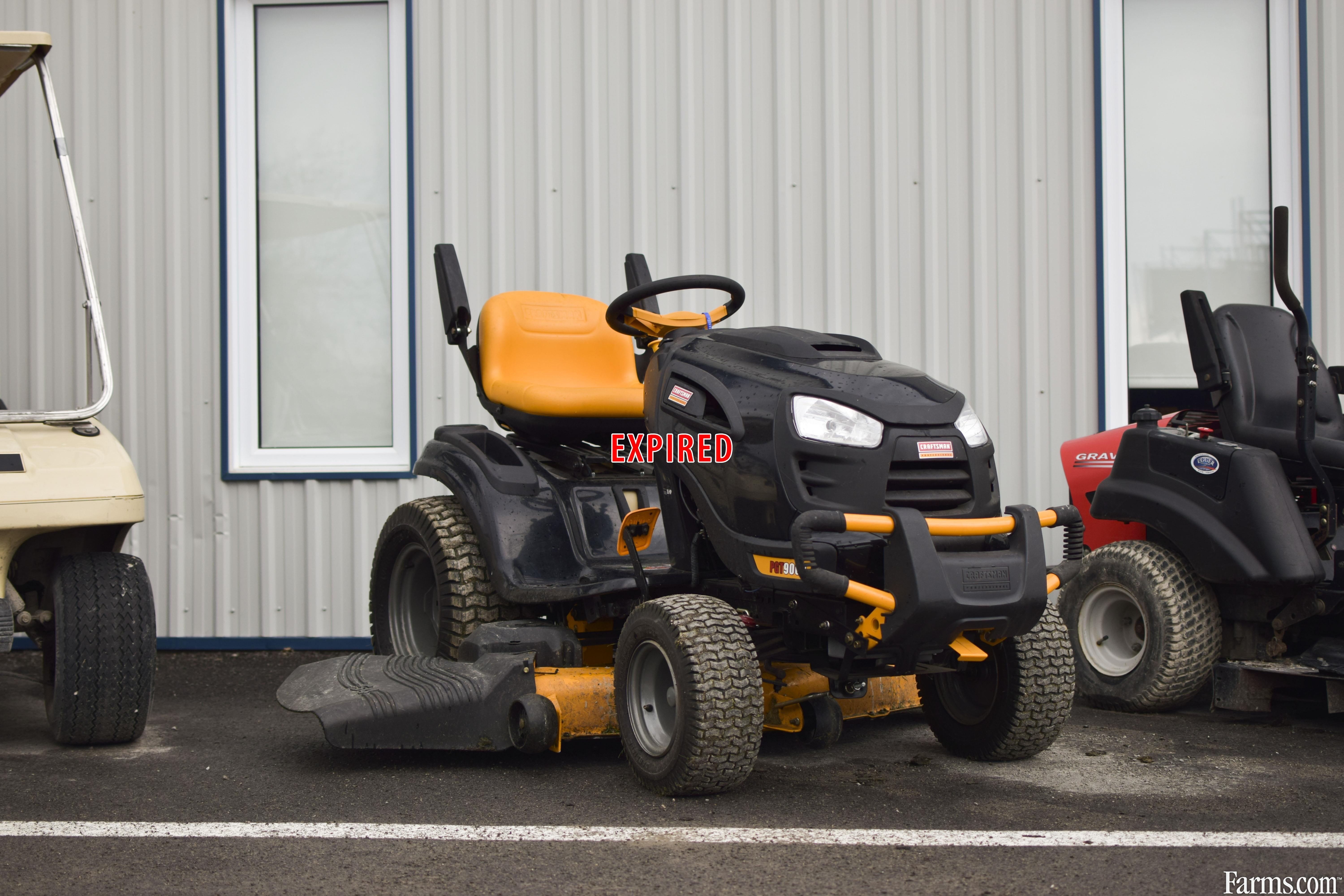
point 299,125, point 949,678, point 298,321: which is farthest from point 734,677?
point 299,125

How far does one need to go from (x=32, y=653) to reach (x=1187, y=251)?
6.53 m

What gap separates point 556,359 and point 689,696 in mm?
1869

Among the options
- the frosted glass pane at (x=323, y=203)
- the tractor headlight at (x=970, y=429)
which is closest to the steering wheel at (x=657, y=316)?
the tractor headlight at (x=970, y=429)

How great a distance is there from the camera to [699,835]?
10.7ft

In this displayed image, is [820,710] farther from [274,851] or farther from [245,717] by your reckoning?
[245,717]

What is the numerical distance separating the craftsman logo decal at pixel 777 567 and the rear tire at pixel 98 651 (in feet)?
7.13

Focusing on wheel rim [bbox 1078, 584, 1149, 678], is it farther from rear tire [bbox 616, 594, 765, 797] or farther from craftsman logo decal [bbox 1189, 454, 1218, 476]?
rear tire [bbox 616, 594, 765, 797]

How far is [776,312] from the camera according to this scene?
682 centimetres

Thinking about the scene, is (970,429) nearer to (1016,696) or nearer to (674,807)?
(1016,696)

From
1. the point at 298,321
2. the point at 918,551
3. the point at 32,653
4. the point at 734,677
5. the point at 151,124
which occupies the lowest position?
the point at 32,653


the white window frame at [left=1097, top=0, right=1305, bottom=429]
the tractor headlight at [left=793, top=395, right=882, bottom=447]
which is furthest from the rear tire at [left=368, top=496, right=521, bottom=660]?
the white window frame at [left=1097, top=0, right=1305, bottom=429]

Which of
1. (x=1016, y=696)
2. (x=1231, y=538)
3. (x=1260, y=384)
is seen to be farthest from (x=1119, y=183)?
(x=1016, y=696)

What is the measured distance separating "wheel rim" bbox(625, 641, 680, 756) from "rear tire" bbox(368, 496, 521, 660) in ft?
2.49

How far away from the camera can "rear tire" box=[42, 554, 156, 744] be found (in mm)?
4289
